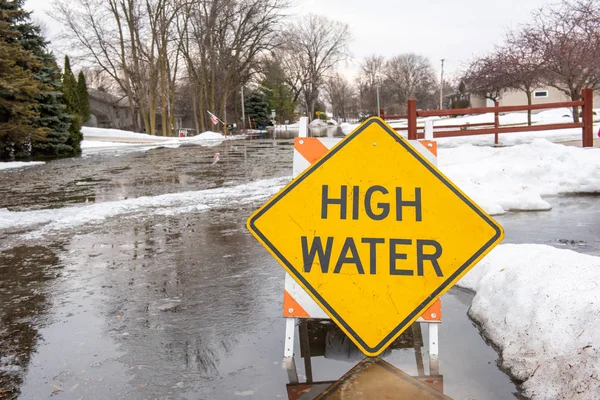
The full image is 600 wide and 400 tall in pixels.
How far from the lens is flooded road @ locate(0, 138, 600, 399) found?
327 centimetres

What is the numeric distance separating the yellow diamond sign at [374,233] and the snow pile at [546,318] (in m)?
0.59

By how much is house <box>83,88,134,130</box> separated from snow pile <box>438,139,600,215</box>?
73.8m

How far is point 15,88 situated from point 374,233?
1983cm

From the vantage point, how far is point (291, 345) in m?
3.49

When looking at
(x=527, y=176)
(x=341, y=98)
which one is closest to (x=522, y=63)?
(x=527, y=176)

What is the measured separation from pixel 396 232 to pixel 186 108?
342ft

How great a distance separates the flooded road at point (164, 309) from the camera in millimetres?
3268

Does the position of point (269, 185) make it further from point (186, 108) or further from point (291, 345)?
point (186, 108)

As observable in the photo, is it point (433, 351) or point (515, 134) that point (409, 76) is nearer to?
point (515, 134)

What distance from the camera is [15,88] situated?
1975 centimetres

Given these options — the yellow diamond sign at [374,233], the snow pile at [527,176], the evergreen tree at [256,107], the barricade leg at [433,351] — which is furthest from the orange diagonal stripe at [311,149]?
Answer: the evergreen tree at [256,107]

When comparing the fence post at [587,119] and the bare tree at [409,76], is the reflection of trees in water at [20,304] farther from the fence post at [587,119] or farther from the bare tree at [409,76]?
the bare tree at [409,76]

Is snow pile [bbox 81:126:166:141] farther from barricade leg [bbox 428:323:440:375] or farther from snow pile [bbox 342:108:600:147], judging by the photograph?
barricade leg [bbox 428:323:440:375]

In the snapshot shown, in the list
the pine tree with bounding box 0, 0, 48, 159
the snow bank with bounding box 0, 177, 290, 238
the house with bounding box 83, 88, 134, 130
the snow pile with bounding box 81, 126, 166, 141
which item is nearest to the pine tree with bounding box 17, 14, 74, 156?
the pine tree with bounding box 0, 0, 48, 159
